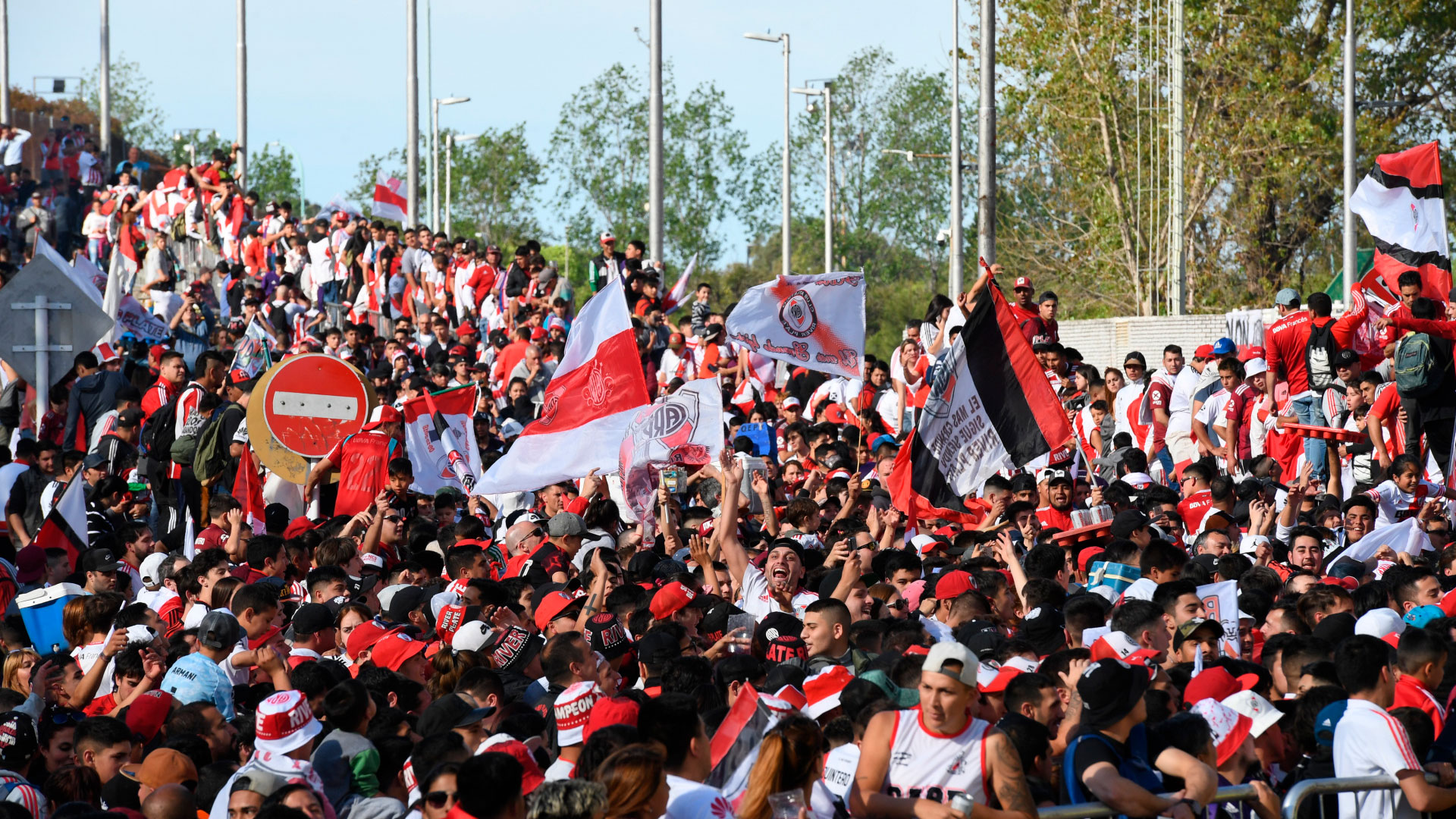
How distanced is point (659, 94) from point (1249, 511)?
1524cm

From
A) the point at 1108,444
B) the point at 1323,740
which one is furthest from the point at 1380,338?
the point at 1323,740

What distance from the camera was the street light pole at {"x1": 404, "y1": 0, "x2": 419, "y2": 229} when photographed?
3431 cm

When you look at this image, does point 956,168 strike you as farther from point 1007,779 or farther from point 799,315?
point 1007,779

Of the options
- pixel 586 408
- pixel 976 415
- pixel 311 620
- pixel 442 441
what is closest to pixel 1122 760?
pixel 311 620

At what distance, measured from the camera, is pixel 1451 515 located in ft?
42.7

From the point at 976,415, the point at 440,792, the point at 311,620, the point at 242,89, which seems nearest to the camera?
the point at 440,792

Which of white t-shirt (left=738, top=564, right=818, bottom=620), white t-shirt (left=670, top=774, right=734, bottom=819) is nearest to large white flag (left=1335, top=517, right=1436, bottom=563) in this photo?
white t-shirt (left=738, top=564, right=818, bottom=620)

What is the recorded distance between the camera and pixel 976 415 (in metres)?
12.7

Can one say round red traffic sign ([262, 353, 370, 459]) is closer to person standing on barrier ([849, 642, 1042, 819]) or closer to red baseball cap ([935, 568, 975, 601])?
red baseball cap ([935, 568, 975, 601])

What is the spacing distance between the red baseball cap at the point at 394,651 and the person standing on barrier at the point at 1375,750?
4309 mm

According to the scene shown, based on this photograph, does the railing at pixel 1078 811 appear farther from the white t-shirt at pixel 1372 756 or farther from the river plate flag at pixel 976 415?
the river plate flag at pixel 976 415

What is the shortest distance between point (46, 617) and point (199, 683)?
2578mm

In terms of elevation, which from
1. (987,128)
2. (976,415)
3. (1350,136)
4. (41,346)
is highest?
(1350,136)

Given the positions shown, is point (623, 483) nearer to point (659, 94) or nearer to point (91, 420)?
point (91, 420)
